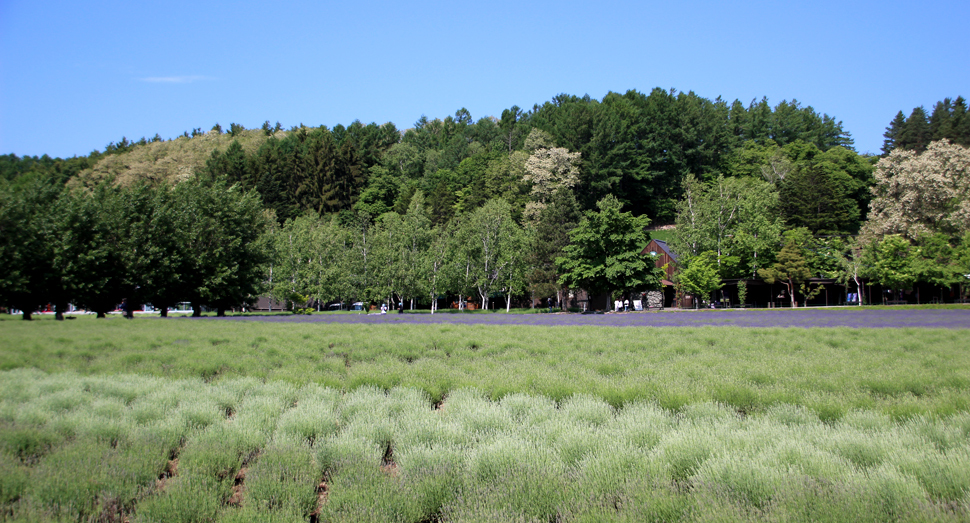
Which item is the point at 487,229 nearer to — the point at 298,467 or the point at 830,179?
the point at 830,179

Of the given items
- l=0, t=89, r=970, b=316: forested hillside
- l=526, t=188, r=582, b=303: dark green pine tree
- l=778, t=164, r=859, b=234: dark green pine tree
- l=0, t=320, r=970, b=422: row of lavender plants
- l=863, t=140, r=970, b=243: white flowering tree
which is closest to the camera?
l=0, t=320, r=970, b=422: row of lavender plants

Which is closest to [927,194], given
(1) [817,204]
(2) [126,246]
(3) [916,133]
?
(1) [817,204]

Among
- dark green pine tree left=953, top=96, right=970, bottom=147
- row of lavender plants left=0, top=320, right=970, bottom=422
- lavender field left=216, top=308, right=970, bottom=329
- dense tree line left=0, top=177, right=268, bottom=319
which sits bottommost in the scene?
lavender field left=216, top=308, right=970, bottom=329

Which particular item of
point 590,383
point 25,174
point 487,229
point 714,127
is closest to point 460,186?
point 487,229

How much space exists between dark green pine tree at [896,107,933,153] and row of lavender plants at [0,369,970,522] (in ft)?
349

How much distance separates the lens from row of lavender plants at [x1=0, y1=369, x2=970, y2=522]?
4176mm

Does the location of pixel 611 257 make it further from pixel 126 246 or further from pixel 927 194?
pixel 126 246

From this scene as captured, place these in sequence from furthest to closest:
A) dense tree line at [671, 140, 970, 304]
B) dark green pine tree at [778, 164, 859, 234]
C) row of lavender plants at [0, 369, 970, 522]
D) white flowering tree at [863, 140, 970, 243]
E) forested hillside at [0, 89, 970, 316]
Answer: dark green pine tree at [778, 164, 859, 234] → white flowering tree at [863, 140, 970, 243] → dense tree line at [671, 140, 970, 304] → forested hillside at [0, 89, 970, 316] → row of lavender plants at [0, 369, 970, 522]

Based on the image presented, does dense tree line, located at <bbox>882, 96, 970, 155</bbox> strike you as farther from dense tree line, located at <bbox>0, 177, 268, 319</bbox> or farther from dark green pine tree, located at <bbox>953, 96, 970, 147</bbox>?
dense tree line, located at <bbox>0, 177, 268, 319</bbox>

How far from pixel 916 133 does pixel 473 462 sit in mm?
116952

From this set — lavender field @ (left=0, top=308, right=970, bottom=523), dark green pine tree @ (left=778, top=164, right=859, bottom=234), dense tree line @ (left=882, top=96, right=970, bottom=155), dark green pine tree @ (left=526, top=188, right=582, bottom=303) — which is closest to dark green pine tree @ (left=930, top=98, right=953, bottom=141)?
dense tree line @ (left=882, top=96, right=970, bottom=155)

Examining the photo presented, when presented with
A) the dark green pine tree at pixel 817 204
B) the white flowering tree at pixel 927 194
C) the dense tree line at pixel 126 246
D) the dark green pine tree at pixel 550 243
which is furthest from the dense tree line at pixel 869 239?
the dense tree line at pixel 126 246

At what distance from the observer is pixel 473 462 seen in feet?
17.2

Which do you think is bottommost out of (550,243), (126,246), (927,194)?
(126,246)
